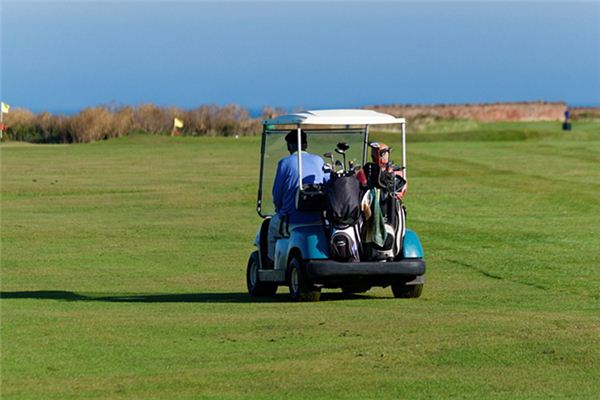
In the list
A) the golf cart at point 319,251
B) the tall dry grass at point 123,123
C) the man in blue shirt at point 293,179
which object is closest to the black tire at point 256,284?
the golf cart at point 319,251

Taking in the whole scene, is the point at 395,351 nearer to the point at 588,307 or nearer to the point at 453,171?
the point at 588,307

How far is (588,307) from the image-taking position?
13.7 metres

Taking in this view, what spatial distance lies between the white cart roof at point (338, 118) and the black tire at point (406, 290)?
1.66m

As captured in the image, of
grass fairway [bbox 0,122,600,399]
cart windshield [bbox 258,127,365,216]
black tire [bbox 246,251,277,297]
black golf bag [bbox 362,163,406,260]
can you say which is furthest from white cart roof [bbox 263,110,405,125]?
grass fairway [bbox 0,122,600,399]

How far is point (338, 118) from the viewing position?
14578mm

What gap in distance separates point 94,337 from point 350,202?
3410 millimetres

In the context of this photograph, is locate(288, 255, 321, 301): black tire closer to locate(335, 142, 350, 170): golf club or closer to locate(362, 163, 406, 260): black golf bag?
locate(362, 163, 406, 260): black golf bag

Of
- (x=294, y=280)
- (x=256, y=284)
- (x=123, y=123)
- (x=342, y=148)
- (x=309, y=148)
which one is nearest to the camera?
(x=294, y=280)

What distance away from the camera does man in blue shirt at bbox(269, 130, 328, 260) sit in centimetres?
1458

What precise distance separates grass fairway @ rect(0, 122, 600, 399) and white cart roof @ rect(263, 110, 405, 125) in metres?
1.82

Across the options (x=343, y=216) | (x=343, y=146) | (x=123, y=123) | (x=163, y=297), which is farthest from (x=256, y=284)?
(x=123, y=123)

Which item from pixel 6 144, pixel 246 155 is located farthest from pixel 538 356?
pixel 6 144

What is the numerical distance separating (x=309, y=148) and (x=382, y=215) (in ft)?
6.37

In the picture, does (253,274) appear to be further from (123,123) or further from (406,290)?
(123,123)
